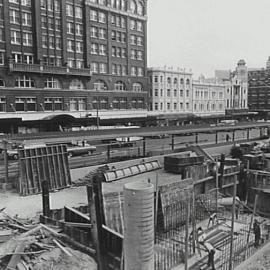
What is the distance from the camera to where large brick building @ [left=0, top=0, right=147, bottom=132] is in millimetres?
54719

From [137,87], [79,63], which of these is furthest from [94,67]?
[137,87]

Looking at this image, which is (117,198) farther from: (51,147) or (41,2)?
(41,2)

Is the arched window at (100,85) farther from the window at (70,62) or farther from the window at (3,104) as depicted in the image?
the window at (3,104)

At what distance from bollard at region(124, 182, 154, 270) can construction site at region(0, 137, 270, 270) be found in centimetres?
1

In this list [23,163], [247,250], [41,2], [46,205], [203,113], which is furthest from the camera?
[203,113]

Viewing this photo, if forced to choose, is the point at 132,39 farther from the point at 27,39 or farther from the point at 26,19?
the point at 27,39

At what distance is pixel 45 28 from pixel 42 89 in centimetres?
1082

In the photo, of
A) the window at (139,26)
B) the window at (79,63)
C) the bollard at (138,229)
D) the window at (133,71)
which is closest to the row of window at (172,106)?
the window at (133,71)

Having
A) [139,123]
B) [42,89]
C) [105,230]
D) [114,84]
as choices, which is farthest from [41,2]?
[105,230]

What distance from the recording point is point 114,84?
71.6 metres

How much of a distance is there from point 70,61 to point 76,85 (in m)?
4.66

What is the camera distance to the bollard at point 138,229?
4.95 metres

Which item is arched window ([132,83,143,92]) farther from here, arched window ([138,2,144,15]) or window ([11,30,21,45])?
window ([11,30,21,45])

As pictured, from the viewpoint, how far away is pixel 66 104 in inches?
2446
